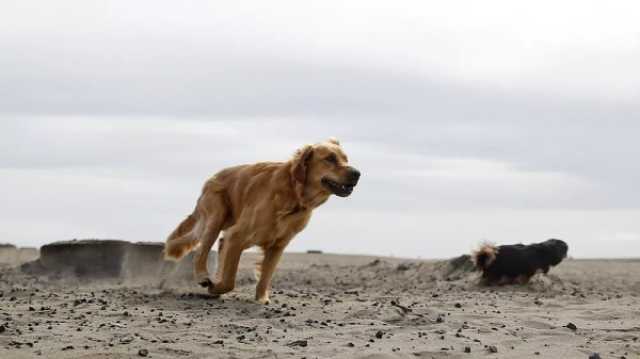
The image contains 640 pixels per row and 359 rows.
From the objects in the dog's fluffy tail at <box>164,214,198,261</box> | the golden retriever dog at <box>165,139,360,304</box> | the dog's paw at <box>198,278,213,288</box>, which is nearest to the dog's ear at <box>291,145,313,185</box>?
the golden retriever dog at <box>165,139,360,304</box>

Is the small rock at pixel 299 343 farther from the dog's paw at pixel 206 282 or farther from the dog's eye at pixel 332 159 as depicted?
the dog's paw at pixel 206 282

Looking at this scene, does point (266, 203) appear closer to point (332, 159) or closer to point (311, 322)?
point (332, 159)

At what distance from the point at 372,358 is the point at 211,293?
4.02 m

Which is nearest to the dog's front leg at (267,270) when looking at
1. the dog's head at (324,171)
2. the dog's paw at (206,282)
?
the dog's paw at (206,282)

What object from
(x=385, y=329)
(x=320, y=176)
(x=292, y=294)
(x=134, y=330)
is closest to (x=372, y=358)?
(x=385, y=329)

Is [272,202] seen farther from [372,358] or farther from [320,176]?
[372,358]

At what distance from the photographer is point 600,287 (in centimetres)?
Result: 1509

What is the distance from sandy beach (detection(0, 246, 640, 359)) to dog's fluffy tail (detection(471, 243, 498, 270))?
1.23 ft

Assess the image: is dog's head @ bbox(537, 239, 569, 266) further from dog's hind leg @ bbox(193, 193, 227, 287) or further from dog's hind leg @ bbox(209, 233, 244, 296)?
dog's hind leg @ bbox(209, 233, 244, 296)

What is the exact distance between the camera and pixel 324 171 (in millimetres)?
10539

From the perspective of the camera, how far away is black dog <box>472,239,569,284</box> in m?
14.5

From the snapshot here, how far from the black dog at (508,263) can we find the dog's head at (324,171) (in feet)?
14.6

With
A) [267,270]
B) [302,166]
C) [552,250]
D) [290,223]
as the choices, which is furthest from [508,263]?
[302,166]

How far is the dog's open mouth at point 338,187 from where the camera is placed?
1047 centimetres
